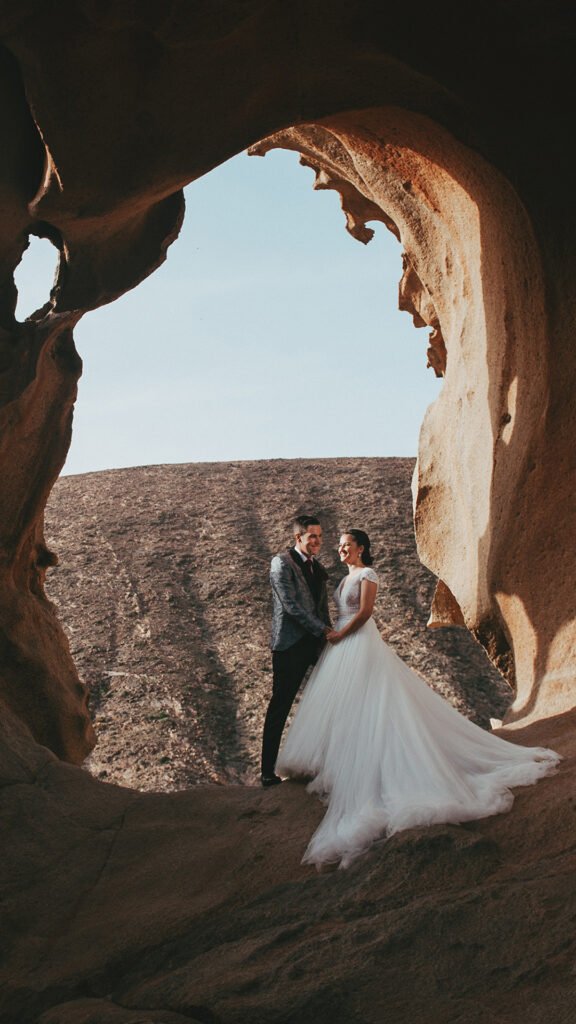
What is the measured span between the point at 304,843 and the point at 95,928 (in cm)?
107

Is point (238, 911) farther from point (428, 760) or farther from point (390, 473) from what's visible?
point (390, 473)

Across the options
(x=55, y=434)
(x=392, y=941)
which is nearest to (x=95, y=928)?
(x=392, y=941)

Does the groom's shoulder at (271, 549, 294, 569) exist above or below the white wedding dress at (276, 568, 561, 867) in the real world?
above

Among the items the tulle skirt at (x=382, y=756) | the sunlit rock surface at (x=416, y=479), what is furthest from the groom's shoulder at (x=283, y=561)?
the sunlit rock surface at (x=416, y=479)

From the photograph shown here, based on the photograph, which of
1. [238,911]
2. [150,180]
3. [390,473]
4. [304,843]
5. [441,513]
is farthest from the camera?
[390,473]

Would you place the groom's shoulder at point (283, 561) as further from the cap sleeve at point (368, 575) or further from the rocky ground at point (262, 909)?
the rocky ground at point (262, 909)

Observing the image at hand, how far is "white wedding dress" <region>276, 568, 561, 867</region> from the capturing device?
17.7 ft

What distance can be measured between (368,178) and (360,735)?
15.9 feet

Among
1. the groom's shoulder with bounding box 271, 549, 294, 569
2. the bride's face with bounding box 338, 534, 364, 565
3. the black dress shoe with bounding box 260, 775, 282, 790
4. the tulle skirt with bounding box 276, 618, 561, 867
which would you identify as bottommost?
the black dress shoe with bounding box 260, 775, 282, 790

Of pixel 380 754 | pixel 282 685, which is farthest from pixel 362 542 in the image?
pixel 380 754

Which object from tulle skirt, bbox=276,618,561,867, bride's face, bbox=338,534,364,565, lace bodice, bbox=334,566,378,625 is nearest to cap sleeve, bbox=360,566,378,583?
lace bodice, bbox=334,566,378,625

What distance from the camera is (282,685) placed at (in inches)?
254

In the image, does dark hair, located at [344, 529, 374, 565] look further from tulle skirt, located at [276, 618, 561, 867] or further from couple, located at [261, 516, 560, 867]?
tulle skirt, located at [276, 618, 561, 867]

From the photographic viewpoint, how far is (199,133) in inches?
276
